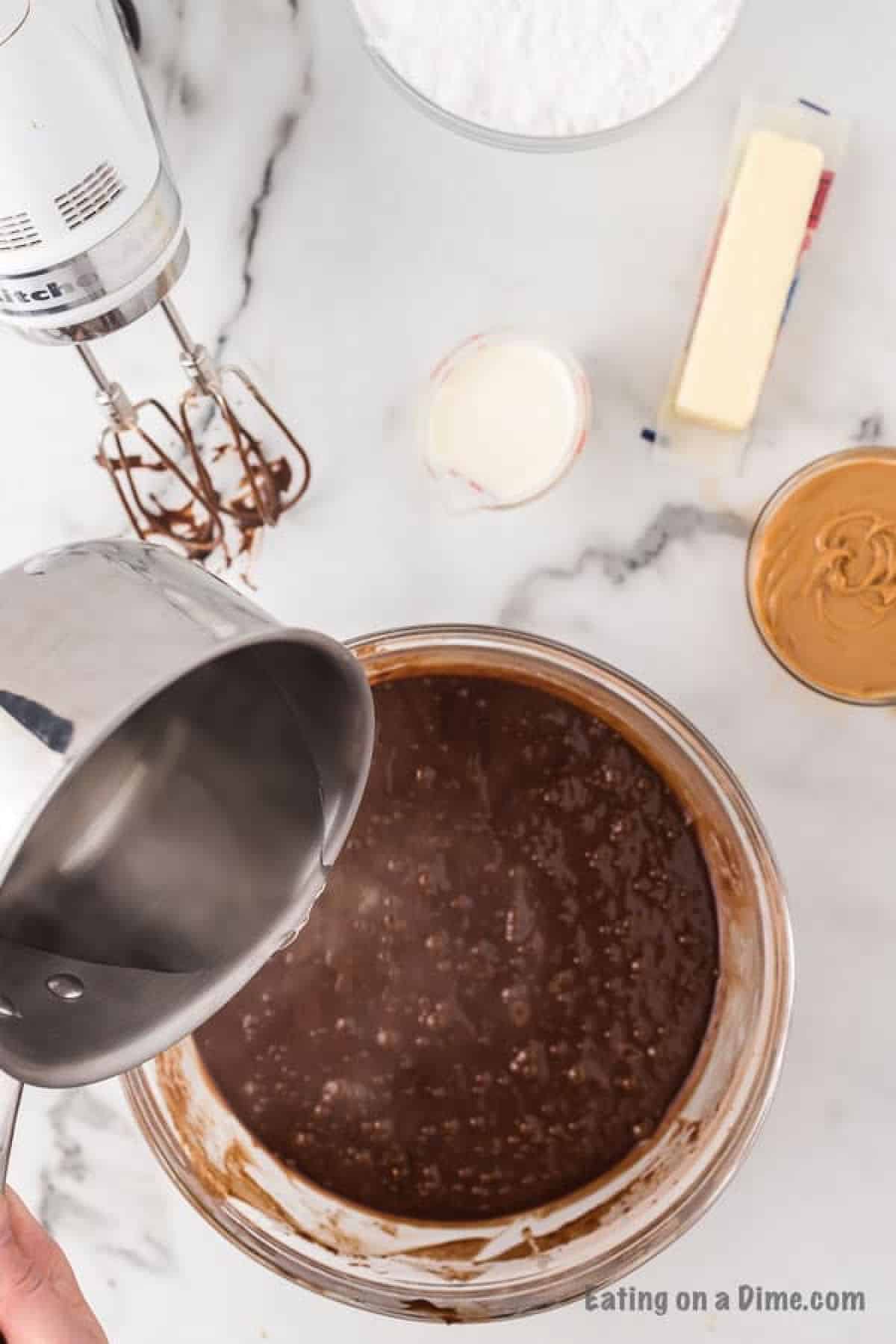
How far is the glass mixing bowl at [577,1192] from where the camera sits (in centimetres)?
96

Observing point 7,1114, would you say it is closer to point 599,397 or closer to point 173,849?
point 173,849

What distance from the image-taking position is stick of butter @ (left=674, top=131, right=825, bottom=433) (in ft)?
3.14

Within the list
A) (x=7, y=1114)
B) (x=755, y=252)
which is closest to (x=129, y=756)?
(x=7, y=1114)

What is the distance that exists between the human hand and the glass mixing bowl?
146mm

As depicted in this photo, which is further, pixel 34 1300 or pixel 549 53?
pixel 549 53

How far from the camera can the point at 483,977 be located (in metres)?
0.99

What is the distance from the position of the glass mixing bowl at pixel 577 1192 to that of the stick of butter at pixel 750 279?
228 mm

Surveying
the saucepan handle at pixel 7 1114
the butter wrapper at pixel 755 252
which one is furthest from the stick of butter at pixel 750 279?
the saucepan handle at pixel 7 1114

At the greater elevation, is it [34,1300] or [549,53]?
[549,53]

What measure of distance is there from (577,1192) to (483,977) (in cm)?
19

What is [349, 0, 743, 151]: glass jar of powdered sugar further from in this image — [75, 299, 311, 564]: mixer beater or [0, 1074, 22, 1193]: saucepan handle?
[0, 1074, 22, 1193]: saucepan handle

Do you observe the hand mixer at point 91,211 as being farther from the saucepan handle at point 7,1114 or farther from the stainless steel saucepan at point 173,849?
the saucepan handle at point 7,1114

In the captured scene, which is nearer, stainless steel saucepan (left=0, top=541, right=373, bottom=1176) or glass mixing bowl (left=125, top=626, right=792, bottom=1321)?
stainless steel saucepan (left=0, top=541, right=373, bottom=1176)

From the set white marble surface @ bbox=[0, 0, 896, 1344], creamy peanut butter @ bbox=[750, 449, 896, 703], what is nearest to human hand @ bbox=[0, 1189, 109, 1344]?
white marble surface @ bbox=[0, 0, 896, 1344]
